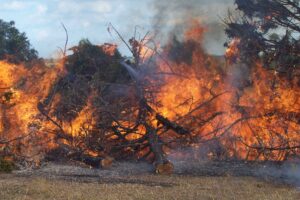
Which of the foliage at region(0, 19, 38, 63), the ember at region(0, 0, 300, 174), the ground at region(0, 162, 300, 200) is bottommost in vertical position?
the ground at region(0, 162, 300, 200)

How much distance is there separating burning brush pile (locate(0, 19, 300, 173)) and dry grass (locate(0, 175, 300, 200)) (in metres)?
1.62

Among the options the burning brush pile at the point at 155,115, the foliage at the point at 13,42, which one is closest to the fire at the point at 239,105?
the burning brush pile at the point at 155,115

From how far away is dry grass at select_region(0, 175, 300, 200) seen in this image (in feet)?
29.1

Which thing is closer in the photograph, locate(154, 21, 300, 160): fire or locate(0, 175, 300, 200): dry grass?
locate(0, 175, 300, 200): dry grass

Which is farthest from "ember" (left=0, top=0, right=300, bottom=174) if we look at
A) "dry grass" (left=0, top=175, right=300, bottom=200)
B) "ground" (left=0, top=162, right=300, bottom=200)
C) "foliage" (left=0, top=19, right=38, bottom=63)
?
"foliage" (left=0, top=19, right=38, bottom=63)

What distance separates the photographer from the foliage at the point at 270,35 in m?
13.9

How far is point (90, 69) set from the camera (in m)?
17.4

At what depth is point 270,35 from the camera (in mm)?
15297

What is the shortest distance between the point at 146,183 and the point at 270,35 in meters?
7.33

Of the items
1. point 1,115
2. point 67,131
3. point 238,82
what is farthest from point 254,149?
point 1,115

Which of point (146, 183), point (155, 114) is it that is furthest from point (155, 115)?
point (146, 183)

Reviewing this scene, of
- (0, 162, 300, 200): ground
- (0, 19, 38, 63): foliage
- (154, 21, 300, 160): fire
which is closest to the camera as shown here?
(0, 162, 300, 200): ground

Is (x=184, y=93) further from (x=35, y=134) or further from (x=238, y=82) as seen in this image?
(x=35, y=134)

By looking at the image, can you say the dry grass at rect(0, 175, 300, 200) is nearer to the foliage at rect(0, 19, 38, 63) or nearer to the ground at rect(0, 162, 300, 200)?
the ground at rect(0, 162, 300, 200)
